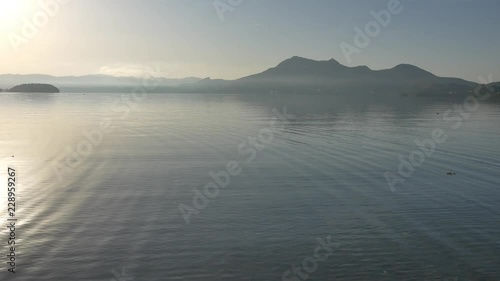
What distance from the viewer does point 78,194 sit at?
3152 centimetres

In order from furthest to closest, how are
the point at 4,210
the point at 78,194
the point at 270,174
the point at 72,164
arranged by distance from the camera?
the point at 72,164
the point at 270,174
the point at 78,194
the point at 4,210

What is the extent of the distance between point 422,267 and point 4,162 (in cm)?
4090

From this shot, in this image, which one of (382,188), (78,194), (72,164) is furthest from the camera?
(72,164)

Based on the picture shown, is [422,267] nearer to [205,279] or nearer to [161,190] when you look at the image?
[205,279]

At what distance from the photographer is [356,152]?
52.0 meters

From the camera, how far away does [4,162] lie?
145ft

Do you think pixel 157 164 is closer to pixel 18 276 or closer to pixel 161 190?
pixel 161 190

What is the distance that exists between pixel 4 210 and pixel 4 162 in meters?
19.9

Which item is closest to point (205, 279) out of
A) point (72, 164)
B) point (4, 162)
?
point (72, 164)

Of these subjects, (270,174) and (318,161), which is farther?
(318,161)

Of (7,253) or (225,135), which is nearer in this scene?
(7,253)

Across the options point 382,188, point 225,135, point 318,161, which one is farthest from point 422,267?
point 225,135

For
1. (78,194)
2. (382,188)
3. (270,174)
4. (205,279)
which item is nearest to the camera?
(205,279)

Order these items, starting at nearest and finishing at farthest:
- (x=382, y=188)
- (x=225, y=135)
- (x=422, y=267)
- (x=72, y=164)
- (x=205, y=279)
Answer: (x=205, y=279)
(x=422, y=267)
(x=382, y=188)
(x=72, y=164)
(x=225, y=135)
